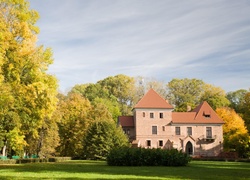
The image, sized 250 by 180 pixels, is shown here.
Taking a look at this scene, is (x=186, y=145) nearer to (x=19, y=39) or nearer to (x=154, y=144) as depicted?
(x=154, y=144)

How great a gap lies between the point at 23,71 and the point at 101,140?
70.7 ft

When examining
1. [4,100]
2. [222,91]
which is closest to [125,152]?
[4,100]

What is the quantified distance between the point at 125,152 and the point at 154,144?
2907 centimetres

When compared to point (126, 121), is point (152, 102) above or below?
above

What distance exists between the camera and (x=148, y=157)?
2905 cm

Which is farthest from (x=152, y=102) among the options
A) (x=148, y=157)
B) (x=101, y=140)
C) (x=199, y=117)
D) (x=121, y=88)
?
(x=148, y=157)

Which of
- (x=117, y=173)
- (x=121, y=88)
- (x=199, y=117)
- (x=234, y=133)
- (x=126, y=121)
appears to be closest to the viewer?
(x=117, y=173)

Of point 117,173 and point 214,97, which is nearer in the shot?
point 117,173

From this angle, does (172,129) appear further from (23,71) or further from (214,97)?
(23,71)

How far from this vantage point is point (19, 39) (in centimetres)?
2470

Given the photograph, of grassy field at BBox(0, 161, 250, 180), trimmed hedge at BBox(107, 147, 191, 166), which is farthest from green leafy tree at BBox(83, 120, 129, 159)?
grassy field at BBox(0, 161, 250, 180)

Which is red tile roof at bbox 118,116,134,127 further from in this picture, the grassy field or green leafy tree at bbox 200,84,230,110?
the grassy field

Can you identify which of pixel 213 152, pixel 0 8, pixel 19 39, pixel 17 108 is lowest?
pixel 213 152

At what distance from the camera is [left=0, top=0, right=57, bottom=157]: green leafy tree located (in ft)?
76.2
